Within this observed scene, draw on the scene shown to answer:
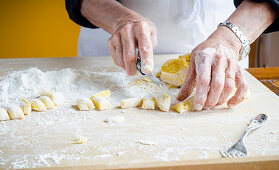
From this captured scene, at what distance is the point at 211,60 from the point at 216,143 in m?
0.33

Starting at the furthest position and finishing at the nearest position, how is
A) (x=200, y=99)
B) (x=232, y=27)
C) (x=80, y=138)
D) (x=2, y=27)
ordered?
(x=2, y=27) < (x=232, y=27) < (x=200, y=99) < (x=80, y=138)

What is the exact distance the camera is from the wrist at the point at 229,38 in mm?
1263

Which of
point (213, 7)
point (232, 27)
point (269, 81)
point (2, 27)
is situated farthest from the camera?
point (2, 27)

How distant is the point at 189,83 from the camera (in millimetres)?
1147

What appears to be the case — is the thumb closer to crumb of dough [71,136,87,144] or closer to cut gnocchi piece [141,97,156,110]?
cut gnocchi piece [141,97,156,110]

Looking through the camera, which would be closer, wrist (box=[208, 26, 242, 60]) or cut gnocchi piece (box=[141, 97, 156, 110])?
cut gnocchi piece (box=[141, 97, 156, 110])

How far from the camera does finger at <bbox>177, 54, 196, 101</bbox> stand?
3.74 ft

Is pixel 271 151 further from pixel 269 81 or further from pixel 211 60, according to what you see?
pixel 269 81

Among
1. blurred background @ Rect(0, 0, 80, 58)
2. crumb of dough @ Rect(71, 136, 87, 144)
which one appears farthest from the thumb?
blurred background @ Rect(0, 0, 80, 58)

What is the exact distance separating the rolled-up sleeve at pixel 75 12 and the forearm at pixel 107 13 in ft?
0.08

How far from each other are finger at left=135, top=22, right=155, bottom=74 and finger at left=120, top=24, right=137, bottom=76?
0.09 ft

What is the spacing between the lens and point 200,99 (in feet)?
3.41

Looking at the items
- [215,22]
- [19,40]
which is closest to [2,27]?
[19,40]

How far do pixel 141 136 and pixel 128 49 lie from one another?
0.40m
